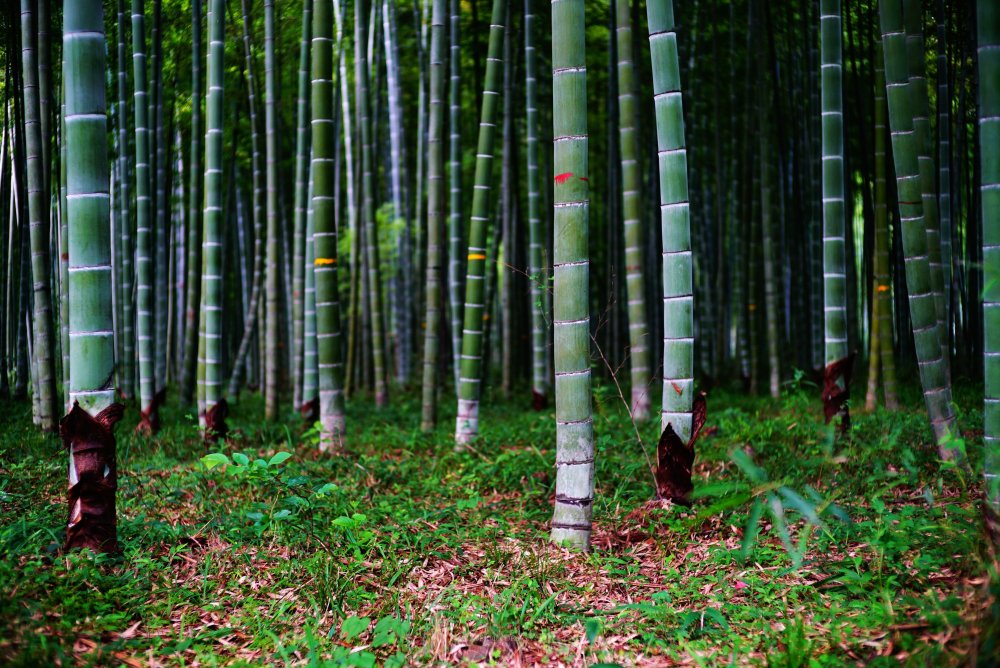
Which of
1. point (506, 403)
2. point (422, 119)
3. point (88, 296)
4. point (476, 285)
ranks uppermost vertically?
point (422, 119)

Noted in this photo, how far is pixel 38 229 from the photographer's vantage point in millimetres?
4105

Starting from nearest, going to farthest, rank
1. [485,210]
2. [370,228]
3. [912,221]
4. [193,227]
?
1. [912,221]
2. [485,210]
3. [193,227]
4. [370,228]

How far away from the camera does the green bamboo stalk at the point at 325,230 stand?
3.90 m

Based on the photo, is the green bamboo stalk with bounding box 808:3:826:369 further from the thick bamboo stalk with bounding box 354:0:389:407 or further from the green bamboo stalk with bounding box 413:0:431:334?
the thick bamboo stalk with bounding box 354:0:389:407

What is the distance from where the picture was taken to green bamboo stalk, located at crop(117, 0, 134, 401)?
16.3 feet

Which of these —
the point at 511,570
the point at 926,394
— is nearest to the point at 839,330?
the point at 926,394

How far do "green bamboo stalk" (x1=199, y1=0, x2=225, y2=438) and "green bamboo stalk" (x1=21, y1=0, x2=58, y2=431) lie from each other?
85 centimetres

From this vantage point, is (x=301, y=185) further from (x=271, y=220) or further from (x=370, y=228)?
(x=370, y=228)

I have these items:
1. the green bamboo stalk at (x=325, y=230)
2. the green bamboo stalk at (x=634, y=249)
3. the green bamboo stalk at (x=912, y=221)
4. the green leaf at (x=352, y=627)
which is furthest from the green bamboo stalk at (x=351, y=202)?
the green leaf at (x=352, y=627)

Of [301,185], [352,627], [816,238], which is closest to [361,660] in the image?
[352,627]

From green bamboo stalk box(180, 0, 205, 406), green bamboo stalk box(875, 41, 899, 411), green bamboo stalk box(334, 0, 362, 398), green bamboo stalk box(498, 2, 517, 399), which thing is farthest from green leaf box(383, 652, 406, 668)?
green bamboo stalk box(334, 0, 362, 398)

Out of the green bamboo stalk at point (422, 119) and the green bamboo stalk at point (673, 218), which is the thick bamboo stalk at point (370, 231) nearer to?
the green bamboo stalk at point (422, 119)

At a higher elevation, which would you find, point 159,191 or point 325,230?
point 159,191

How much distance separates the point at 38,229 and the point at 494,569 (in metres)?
3.41
